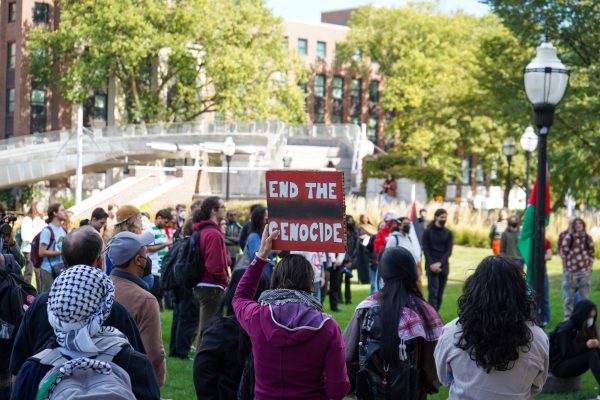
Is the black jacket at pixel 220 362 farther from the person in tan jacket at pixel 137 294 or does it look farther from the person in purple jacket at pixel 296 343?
the person in purple jacket at pixel 296 343

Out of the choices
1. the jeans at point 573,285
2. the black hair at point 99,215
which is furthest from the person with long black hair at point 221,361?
the jeans at point 573,285

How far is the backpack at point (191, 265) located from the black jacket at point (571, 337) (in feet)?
12.6

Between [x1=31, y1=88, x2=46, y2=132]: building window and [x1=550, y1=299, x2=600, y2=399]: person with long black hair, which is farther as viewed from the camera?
[x1=31, y1=88, x2=46, y2=132]: building window

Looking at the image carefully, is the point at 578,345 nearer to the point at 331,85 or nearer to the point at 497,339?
the point at 497,339

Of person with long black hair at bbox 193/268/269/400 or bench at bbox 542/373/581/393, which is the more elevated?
person with long black hair at bbox 193/268/269/400

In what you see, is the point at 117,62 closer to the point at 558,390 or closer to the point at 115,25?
the point at 115,25

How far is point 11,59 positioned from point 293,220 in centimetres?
6641

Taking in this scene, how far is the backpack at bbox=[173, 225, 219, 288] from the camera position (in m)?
11.0

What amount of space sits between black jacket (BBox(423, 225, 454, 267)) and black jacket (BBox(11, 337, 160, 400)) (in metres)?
12.7

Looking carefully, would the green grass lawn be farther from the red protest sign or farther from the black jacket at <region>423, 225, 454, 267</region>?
the black jacket at <region>423, 225, 454, 267</region>

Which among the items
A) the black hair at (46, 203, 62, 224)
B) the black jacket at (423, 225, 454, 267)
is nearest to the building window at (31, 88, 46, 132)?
the black jacket at (423, 225, 454, 267)

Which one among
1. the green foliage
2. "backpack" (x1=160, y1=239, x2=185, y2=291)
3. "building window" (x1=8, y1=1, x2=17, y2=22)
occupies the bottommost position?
the green foliage

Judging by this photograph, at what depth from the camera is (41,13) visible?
67250 millimetres

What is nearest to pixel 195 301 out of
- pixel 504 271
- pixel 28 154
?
pixel 504 271
